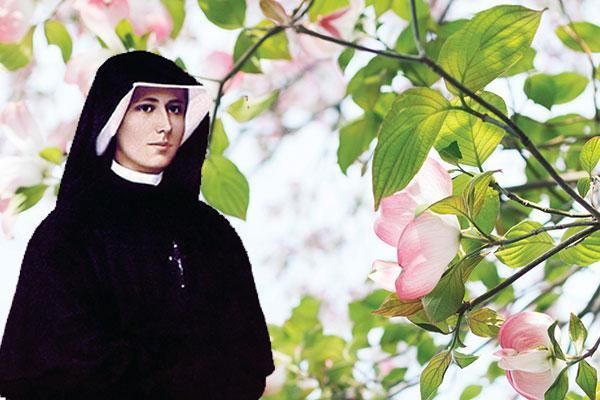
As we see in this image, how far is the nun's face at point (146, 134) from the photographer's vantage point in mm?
508

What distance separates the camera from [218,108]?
709 mm

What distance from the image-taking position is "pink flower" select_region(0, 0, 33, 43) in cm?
73

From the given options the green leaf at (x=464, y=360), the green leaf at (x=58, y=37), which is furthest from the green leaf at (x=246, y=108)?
the green leaf at (x=464, y=360)

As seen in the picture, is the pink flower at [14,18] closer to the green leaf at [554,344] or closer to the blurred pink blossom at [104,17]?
the blurred pink blossom at [104,17]

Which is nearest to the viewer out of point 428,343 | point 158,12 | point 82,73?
point 82,73

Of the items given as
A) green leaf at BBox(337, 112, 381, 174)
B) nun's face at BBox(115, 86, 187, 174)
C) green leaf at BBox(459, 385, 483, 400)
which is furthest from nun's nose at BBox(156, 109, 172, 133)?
green leaf at BBox(459, 385, 483, 400)

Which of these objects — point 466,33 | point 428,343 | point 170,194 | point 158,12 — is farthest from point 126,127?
point 428,343

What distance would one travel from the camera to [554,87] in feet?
2.81

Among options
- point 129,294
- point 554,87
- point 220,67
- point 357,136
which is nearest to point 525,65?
point 554,87

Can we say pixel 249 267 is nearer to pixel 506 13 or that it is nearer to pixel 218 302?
pixel 218 302

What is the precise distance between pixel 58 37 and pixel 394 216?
36cm

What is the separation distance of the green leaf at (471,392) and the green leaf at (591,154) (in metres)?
0.50

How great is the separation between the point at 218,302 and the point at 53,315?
0.08m

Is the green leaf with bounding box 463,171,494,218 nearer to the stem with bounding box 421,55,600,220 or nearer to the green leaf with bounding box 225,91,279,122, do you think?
the stem with bounding box 421,55,600,220
